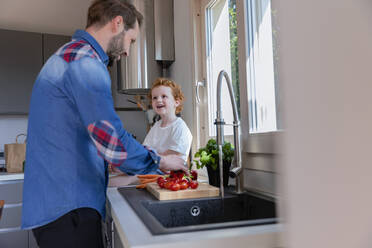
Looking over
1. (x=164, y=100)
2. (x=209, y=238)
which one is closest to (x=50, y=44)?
(x=164, y=100)

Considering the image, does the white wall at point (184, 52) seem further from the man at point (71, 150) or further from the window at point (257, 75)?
the man at point (71, 150)

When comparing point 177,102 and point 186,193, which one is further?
point 177,102

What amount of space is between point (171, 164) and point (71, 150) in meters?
0.36

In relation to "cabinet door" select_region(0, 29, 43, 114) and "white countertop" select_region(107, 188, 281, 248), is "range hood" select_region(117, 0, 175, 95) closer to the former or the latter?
"cabinet door" select_region(0, 29, 43, 114)

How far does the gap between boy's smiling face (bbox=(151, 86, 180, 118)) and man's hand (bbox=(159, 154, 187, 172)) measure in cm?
87

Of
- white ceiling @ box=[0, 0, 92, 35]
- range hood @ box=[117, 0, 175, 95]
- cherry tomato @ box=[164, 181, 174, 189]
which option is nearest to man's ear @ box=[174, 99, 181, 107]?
range hood @ box=[117, 0, 175, 95]

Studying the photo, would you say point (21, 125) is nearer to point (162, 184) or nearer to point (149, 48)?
point (149, 48)

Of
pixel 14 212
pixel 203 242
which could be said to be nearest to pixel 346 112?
pixel 203 242

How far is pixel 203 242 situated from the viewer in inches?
25.5

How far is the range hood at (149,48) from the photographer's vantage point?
2.61 metres

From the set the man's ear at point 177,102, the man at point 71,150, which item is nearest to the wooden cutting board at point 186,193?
the man at point 71,150

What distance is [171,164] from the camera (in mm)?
1187

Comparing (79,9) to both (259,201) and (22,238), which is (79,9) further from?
(259,201)

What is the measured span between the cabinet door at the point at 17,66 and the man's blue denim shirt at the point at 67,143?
2.45m
